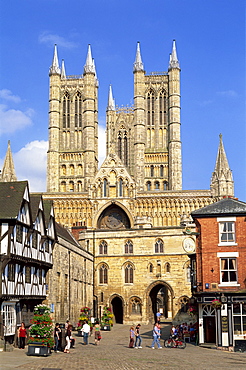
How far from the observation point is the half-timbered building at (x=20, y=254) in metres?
26.3

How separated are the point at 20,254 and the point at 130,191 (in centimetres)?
4899

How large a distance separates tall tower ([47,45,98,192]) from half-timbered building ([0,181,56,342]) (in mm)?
62116

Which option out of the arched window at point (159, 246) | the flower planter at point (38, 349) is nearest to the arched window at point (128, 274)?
the arched window at point (159, 246)

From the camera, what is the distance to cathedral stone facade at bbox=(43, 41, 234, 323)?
54.0 m

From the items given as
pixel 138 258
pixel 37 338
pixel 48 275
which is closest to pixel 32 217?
pixel 48 275

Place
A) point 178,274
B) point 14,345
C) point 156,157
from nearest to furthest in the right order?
A: point 14,345 < point 178,274 < point 156,157

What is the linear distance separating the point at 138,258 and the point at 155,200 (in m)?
24.1

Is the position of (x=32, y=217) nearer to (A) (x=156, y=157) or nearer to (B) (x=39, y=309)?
Result: (B) (x=39, y=309)

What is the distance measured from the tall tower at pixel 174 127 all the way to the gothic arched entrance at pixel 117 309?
130 feet

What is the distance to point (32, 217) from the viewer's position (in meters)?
31.0

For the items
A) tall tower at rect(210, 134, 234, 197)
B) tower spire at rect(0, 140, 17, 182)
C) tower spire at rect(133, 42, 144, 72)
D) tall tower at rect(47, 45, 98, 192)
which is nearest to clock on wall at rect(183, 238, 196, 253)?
tall tower at rect(210, 134, 234, 197)

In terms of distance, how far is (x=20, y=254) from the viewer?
28.3 m

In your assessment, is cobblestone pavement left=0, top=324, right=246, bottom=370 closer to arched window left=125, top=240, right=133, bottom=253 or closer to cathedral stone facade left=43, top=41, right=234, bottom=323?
cathedral stone facade left=43, top=41, right=234, bottom=323

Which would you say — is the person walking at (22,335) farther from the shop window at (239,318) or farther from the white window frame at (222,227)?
the white window frame at (222,227)
